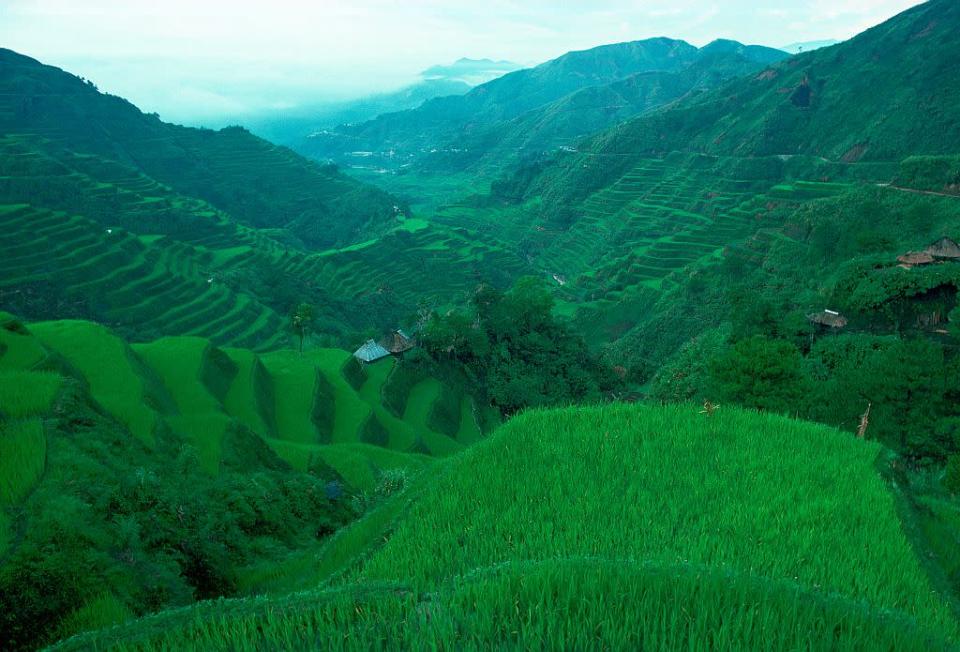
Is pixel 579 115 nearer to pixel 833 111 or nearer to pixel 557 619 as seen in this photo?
pixel 833 111

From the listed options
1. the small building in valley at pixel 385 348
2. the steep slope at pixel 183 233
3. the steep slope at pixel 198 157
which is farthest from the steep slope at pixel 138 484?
the steep slope at pixel 198 157

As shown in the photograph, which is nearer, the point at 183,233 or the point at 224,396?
the point at 224,396

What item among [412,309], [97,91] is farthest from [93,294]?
[97,91]

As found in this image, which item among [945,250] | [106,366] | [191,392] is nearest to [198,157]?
[191,392]

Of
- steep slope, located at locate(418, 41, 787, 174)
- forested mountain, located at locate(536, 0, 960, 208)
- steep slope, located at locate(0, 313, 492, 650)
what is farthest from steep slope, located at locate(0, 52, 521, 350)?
steep slope, located at locate(418, 41, 787, 174)

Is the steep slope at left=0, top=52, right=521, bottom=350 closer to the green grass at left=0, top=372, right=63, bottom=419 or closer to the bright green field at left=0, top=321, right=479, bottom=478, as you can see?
the bright green field at left=0, top=321, right=479, bottom=478

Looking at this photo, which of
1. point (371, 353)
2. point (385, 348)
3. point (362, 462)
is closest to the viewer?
point (362, 462)

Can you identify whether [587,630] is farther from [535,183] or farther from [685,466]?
[535,183]
